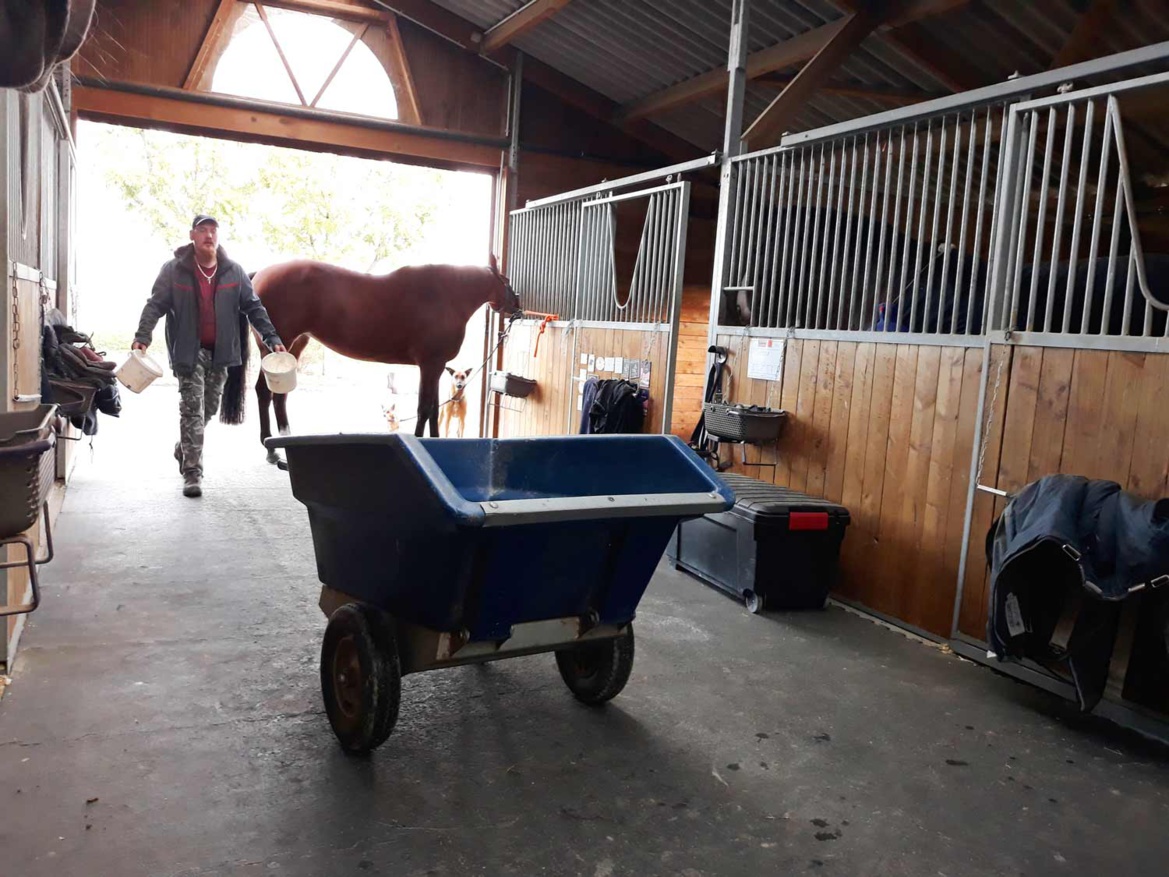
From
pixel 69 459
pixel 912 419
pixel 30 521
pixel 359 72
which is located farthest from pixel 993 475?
pixel 359 72

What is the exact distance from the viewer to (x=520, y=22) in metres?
6.34

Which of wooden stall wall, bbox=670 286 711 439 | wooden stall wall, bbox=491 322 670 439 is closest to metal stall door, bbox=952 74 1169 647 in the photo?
wooden stall wall, bbox=491 322 670 439

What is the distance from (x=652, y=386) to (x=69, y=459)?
336cm

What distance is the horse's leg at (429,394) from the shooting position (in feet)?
21.8

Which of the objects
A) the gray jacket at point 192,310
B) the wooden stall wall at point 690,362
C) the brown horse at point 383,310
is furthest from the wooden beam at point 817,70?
the gray jacket at point 192,310

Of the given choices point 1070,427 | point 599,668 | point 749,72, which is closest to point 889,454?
point 1070,427

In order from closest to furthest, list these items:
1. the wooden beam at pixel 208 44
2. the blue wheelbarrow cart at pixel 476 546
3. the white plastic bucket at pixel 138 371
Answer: the blue wheelbarrow cart at pixel 476 546 < the white plastic bucket at pixel 138 371 < the wooden beam at pixel 208 44

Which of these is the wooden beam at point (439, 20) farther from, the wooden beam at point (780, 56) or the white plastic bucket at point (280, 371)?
the white plastic bucket at point (280, 371)

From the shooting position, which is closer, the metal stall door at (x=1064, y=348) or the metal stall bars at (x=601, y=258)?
the metal stall door at (x=1064, y=348)

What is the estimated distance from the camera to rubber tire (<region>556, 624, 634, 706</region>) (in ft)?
7.75

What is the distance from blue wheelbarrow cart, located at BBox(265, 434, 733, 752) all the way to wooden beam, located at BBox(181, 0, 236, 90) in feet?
17.8

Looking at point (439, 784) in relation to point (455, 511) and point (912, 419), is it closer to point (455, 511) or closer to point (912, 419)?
point (455, 511)

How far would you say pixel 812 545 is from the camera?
341cm

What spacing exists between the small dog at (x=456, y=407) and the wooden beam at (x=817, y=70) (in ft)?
10.4
